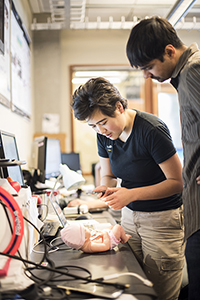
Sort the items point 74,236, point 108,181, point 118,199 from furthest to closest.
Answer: point 108,181
point 118,199
point 74,236

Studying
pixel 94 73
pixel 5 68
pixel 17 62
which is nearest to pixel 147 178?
pixel 5 68

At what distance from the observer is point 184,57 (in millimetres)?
977

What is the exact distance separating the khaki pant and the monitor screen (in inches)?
60.7

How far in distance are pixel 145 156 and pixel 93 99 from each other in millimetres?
369

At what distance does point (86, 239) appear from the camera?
1.09m

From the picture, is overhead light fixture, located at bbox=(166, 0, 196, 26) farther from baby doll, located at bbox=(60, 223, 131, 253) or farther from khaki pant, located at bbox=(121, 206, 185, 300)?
baby doll, located at bbox=(60, 223, 131, 253)

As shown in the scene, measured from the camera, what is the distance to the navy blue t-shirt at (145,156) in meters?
1.24

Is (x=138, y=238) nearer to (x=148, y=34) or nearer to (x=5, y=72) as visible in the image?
(x=148, y=34)

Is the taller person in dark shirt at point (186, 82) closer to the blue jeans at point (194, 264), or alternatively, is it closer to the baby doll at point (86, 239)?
the blue jeans at point (194, 264)

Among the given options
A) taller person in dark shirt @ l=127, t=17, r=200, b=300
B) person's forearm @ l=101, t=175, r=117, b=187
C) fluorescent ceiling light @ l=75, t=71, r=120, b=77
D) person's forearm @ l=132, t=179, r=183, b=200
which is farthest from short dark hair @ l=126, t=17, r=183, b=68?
fluorescent ceiling light @ l=75, t=71, r=120, b=77

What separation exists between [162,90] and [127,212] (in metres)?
3.88

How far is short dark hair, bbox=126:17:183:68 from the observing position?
96cm

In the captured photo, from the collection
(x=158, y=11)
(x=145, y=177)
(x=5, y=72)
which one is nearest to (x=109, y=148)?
(x=145, y=177)

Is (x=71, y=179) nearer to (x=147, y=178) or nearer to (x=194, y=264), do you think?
(x=147, y=178)
